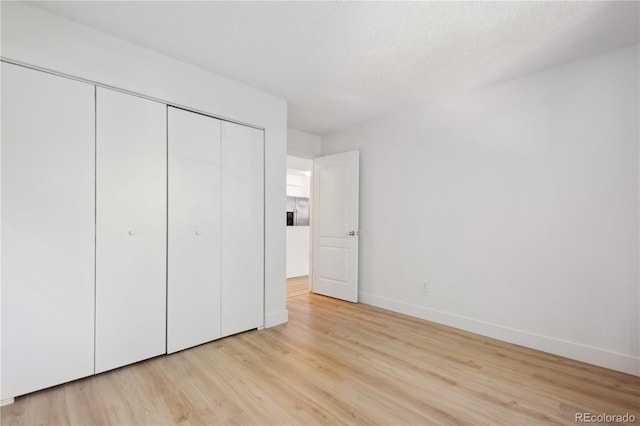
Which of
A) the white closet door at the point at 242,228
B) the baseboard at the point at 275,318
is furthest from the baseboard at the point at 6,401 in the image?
the baseboard at the point at 275,318

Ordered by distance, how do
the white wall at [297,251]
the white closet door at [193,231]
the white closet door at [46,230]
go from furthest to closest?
the white wall at [297,251], the white closet door at [193,231], the white closet door at [46,230]

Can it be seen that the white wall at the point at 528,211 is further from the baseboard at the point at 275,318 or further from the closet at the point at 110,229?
the closet at the point at 110,229

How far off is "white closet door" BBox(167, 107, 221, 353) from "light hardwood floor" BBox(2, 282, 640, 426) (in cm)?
22

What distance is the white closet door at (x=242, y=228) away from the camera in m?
3.03

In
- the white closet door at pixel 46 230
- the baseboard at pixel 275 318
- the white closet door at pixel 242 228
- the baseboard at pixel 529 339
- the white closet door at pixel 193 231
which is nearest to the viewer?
the white closet door at pixel 46 230

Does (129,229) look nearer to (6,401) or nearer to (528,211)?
(6,401)

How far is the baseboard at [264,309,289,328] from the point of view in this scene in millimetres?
3311

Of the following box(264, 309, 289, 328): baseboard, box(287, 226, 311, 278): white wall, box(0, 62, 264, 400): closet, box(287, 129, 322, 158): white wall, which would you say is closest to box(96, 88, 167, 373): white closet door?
box(0, 62, 264, 400): closet

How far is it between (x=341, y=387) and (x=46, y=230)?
226 centimetres

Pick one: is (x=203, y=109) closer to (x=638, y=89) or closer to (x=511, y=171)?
(x=511, y=171)

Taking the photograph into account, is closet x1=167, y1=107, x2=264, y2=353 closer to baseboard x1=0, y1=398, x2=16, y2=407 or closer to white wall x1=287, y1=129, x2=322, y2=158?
baseboard x1=0, y1=398, x2=16, y2=407

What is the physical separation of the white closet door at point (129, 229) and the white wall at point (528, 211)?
2698 mm

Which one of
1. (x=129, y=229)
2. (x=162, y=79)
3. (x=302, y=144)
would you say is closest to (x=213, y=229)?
(x=129, y=229)

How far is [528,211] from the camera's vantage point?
2895 millimetres
